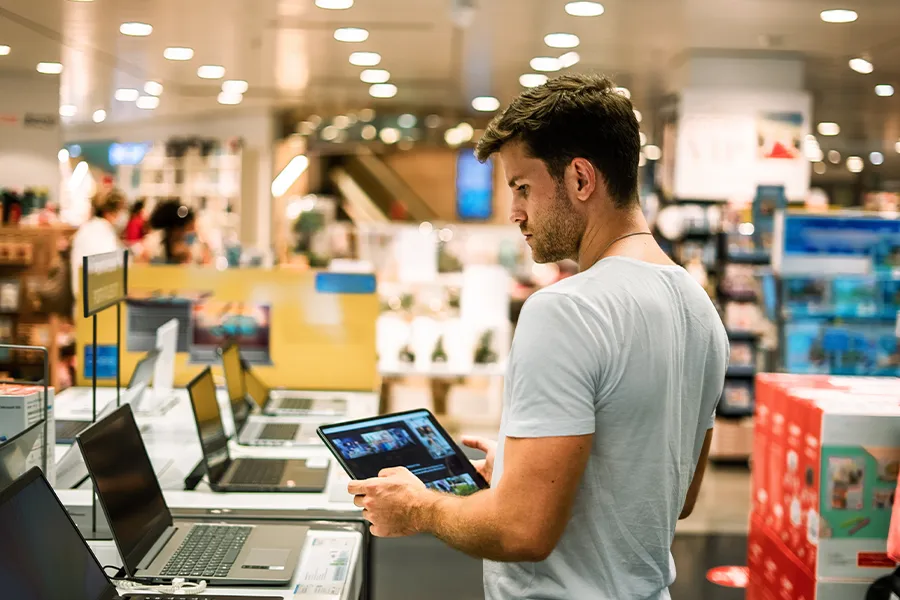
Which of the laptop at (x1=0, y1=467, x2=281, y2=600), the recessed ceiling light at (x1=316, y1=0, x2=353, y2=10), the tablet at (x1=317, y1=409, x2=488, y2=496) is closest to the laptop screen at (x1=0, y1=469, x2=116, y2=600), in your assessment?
the laptop at (x1=0, y1=467, x2=281, y2=600)

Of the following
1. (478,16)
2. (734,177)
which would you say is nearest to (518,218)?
(478,16)

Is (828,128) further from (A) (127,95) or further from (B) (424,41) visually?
A: (A) (127,95)

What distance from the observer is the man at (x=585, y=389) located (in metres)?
1.43

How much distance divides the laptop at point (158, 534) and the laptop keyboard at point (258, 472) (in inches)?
18.0

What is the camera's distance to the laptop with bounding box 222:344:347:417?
4.00m

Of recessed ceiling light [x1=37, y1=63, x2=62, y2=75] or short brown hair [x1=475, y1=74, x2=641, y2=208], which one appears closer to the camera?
short brown hair [x1=475, y1=74, x2=641, y2=208]

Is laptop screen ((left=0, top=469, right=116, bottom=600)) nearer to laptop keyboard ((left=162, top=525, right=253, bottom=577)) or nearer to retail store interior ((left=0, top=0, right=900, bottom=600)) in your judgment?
retail store interior ((left=0, top=0, right=900, bottom=600))

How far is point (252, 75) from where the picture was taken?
9.92 m

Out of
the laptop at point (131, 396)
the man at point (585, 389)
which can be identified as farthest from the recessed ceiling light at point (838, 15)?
the man at point (585, 389)

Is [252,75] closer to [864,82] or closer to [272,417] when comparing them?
[864,82]

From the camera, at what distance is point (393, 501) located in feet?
5.44

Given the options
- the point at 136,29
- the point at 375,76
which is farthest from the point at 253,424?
the point at 375,76

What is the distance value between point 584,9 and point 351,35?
2.09 m

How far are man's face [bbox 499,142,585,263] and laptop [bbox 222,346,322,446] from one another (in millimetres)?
2092
